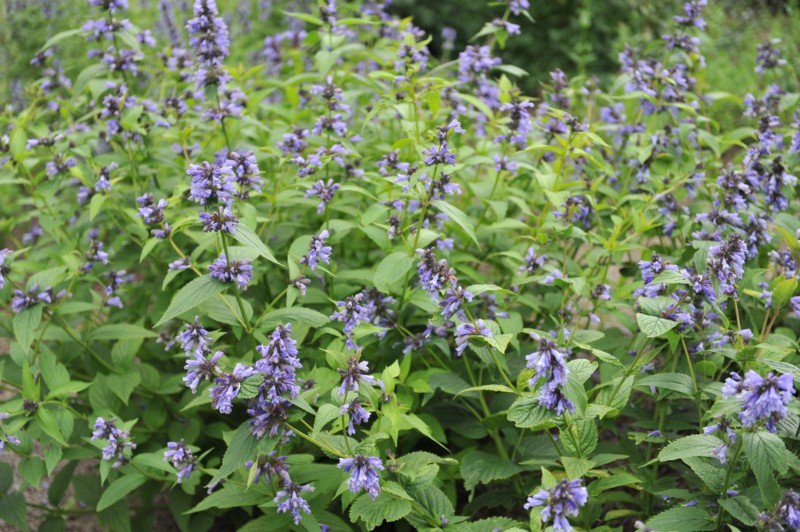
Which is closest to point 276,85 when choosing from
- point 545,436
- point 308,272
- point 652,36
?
point 308,272

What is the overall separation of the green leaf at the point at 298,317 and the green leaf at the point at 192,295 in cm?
34

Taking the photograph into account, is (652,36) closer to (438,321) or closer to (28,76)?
(28,76)

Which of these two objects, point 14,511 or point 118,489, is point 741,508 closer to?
point 118,489

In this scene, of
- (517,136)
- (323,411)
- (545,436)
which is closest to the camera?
(323,411)

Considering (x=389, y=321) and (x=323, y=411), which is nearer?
(x=323, y=411)

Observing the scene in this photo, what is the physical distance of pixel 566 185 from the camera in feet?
13.4

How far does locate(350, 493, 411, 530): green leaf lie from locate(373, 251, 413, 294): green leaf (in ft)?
2.67

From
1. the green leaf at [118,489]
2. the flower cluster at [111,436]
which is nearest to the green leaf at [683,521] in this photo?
the flower cluster at [111,436]

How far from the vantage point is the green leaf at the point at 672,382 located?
287 centimetres

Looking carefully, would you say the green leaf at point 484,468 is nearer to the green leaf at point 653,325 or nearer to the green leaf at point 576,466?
the green leaf at point 576,466

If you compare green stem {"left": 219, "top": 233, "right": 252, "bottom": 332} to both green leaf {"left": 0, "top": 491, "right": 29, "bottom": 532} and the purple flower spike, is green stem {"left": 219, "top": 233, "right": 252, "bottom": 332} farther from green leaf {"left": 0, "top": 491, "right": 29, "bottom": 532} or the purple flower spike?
green leaf {"left": 0, "top": 491, "right": 29, "bottom": 532}

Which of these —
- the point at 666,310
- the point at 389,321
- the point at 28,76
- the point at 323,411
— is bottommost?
the point at 28,76

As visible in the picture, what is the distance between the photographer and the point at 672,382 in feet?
9.53

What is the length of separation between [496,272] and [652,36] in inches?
319
